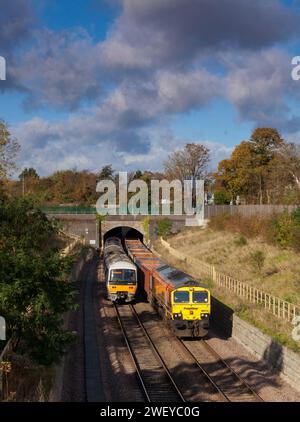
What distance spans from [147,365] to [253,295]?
9.25 meters

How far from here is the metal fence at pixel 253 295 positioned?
23.6 m

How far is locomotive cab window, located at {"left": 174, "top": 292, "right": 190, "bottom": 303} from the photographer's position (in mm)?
23141

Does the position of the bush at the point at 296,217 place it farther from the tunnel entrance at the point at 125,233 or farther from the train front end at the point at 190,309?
the tunnel entrance at the point at 125,233

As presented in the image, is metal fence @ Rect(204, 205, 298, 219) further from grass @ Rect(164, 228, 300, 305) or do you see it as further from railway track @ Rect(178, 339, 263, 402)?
railway track @ Rect(178, 339, 263, 402)

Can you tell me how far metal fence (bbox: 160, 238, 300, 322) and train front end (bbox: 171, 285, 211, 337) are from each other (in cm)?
318

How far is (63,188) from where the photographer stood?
104m

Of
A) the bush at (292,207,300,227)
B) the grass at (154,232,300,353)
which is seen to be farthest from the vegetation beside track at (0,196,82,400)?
the bush at (292,207,300,227)

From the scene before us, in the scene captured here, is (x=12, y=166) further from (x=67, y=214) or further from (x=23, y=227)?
(x=67, y=214)

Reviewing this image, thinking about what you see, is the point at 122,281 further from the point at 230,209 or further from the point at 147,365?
the point at 230,209

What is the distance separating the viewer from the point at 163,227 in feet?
224

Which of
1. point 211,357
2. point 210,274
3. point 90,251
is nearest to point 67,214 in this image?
point 90,251

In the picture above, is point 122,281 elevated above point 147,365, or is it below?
above

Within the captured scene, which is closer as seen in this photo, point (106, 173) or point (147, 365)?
point (147, 365)

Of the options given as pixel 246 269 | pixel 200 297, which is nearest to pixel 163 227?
pixel 246 269
